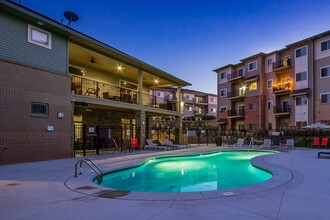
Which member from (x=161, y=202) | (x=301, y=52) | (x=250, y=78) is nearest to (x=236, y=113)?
(x=250, y=78)

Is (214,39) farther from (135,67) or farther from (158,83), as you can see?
(135,67)

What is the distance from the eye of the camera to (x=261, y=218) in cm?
458

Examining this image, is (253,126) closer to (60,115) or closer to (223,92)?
(223,92)

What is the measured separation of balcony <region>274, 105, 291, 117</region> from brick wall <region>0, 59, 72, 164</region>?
2813 cm

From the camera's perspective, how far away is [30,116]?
12.2 m

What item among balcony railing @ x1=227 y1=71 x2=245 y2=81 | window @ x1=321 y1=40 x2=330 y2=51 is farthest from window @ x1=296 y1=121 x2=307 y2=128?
balcony railing @ x1=227 y1=71 x2=245 y2=81

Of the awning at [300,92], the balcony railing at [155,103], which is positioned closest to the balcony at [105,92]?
the balcony railing at [155,103]

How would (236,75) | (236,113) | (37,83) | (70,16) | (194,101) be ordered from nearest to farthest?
1. (37,83)
2. (70,16)
3. (236,113)
4. (236,75)
5. (194,101)

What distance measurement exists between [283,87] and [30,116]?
1222 inches

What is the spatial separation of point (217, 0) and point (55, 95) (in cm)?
1950

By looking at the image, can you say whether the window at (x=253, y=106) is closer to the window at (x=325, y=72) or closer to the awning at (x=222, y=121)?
the awning at (x=222, y=121)

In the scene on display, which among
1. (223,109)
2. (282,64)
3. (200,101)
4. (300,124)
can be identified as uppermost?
(282,64)

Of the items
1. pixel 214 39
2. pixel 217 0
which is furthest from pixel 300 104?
pixel 217 0

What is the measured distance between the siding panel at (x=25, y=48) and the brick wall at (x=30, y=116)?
16.9 inches
